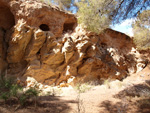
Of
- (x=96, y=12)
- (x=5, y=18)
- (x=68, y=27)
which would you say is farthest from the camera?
(x=68, y=27)

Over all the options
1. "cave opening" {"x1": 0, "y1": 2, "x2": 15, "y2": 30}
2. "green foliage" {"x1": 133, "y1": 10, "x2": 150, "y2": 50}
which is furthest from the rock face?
"green foliage" {"x1": 133, "y1": 10, "x2": 150, "y2": 50}

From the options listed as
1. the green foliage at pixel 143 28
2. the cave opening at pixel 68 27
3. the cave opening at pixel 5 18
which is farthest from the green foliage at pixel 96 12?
the cave opening at pixel 5 18

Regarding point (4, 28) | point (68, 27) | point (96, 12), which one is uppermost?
point (68, 27)

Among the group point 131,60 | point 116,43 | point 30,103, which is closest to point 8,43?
point 30,103

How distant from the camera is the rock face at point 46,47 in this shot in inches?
291

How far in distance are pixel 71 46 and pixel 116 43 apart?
569 cm

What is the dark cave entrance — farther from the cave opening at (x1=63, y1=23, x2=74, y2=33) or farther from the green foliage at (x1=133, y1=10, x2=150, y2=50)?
the green foliage at (x1=133, y1=10, x2=150, y2=50)

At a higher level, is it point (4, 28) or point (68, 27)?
point (68, 27)

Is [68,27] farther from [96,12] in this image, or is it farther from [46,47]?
[96,12]

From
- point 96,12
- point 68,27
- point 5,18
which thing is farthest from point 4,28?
point 96,12

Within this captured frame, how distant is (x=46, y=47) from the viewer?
7.87 meters

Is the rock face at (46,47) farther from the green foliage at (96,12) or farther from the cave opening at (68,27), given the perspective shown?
the green foliage at (96,12)

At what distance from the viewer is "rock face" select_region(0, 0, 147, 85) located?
7402 millimetres

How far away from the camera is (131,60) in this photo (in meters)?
11.4
